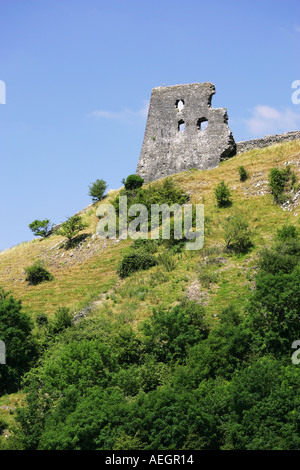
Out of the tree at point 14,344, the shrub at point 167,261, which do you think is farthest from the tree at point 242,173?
the tree at point 14,344

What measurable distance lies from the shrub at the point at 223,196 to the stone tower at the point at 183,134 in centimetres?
652

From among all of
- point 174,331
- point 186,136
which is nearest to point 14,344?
point 174,331

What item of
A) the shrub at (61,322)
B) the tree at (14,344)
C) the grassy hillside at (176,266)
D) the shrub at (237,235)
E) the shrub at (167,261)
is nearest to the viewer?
the tree at (14,344)

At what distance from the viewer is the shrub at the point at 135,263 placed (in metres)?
32.0

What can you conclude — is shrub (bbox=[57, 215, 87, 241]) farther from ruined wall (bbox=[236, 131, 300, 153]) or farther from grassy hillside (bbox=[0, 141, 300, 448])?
ruined wall (bbox=[236, 131, 300, 153])

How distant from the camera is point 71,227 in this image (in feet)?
130

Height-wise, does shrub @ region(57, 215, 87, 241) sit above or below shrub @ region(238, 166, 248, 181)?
below

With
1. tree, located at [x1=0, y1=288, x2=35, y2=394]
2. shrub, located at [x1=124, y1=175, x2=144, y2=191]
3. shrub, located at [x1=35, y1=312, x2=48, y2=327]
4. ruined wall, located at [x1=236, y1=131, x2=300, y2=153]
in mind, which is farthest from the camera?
shrub, located at [x1=124, y1=175, x2=144, y2=191]

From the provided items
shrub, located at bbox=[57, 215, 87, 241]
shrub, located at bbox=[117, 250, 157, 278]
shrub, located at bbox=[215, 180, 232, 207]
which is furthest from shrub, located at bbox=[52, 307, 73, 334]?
shrub, located at bbox=[215, 180, 232, 207]

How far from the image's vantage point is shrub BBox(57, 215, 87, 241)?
129 ft

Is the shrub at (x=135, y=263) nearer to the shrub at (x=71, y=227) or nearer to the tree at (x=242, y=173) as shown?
the shrub at (x=71, y=227)

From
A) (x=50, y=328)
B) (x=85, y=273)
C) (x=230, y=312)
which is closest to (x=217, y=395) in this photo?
(x=230, y=312)

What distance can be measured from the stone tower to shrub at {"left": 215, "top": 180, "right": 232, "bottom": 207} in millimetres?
6521

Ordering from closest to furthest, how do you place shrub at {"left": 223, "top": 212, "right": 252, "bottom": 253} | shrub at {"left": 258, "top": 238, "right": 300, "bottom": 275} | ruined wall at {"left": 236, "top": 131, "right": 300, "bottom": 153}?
1. shrub at {"left": 258, "top": 238, "right": 300, "bottom": 275}
2. shrub at {"left": 223, "top": 212, "right": 252, "bottom": 253}
3. ruined wall at {"left": 236, "top": 131, "right": 300, "bottom": 153}
